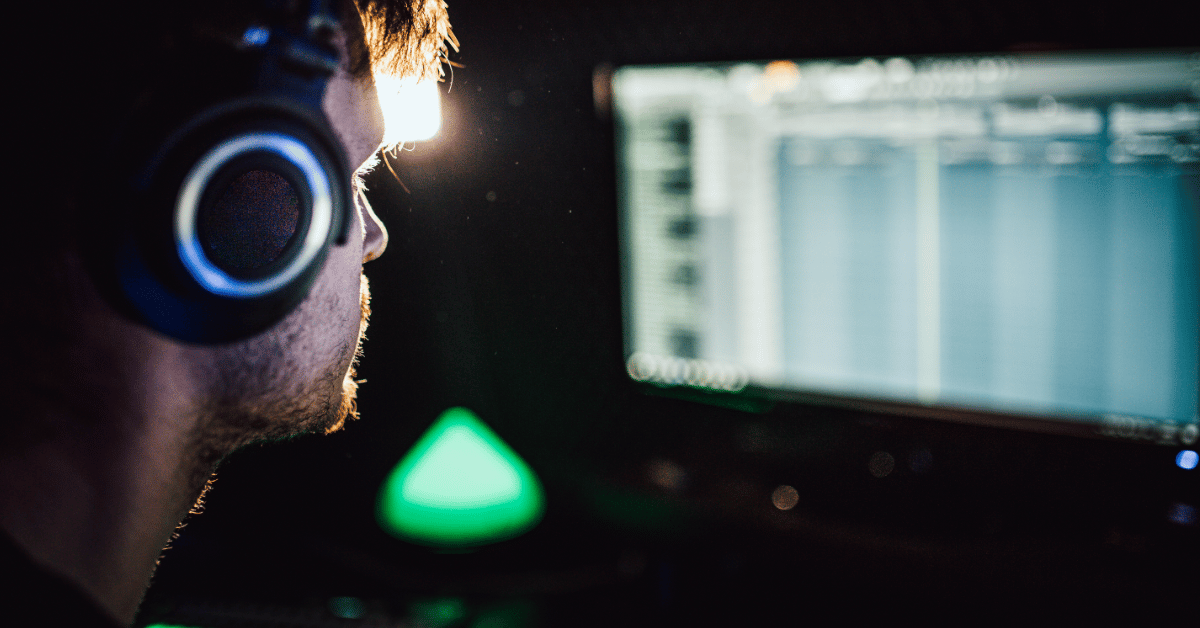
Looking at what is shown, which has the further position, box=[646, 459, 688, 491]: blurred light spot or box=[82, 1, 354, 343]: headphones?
box=[646, 459, 688, 491]: blurred light spot

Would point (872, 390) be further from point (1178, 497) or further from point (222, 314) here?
point (222, 314)

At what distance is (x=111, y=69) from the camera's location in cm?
31

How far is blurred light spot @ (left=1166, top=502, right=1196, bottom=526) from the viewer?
693 millimetres

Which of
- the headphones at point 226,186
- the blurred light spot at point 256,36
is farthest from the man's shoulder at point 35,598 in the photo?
the blurred light spot at point 256,36

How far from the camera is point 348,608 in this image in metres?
0.75

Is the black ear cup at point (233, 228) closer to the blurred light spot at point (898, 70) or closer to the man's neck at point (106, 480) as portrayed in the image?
the man's neck at point (106, 480)

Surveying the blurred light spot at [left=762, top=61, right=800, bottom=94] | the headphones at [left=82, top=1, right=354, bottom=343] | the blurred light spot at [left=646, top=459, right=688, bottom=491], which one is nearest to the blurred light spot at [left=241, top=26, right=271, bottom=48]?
the headphones at [left=82, top=1, right=354, bottom=343]

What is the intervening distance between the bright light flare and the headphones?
0.35 ft

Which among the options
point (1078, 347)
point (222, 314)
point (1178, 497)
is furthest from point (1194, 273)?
point (222, 314)

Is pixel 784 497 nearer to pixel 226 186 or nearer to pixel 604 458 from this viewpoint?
pixel 604 458

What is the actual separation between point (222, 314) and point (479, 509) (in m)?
0.61

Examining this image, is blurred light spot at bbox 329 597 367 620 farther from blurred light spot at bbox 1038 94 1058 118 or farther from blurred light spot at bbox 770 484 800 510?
blurred light spot at bbox 1038 94 1058 118

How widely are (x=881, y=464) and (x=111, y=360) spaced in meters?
0.74

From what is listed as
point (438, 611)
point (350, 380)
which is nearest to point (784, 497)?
point (438, 611)
